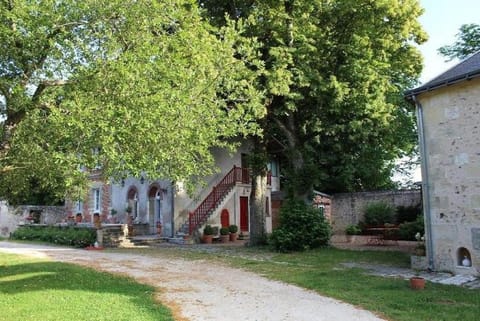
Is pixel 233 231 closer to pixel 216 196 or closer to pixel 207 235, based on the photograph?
pixel 207 235

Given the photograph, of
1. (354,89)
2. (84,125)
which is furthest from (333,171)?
(84,125)

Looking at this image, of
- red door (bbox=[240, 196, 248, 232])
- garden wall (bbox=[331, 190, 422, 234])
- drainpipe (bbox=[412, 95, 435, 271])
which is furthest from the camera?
red door (bbox=[240, 196, 248, 232])

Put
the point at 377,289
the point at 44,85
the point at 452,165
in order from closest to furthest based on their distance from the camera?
the point at 44,85 < the point at 377,289 < the point at 452,165

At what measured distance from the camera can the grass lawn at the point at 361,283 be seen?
725 cm

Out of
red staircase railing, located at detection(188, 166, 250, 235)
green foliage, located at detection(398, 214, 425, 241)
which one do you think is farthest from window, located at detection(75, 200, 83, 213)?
green foliage, located at detection(398, 214, 425, 241)

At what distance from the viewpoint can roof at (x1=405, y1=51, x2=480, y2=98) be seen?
10.6 meters

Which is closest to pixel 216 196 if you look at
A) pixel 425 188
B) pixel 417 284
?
pixel 425 188

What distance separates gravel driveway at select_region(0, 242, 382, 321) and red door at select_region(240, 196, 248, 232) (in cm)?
1141

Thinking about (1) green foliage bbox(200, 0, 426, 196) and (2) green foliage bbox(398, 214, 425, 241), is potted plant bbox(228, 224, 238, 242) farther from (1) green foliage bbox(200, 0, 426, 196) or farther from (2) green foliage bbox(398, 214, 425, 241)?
(2) green foliage bbox(398, 214, 425, 241)

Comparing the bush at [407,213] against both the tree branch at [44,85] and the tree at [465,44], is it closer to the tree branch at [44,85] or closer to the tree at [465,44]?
the tree at [465,44]

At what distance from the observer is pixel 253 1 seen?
16781mm

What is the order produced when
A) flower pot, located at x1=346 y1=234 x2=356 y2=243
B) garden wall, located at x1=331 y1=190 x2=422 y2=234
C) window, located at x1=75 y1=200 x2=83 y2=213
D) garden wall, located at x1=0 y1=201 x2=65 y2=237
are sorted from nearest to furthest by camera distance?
flower pot, located at x1=346 y1=234 x2=356 y2=243 < garden wall, located at x1=331 y1=190 x2=422 y2=234 < window, located at x1=75 y1=200 x2=83 y2=213 < garden wall, located at x1=0 y1=201 x2=65 y2=237

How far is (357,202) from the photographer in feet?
80.2

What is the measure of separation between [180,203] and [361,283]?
47.6 ft
